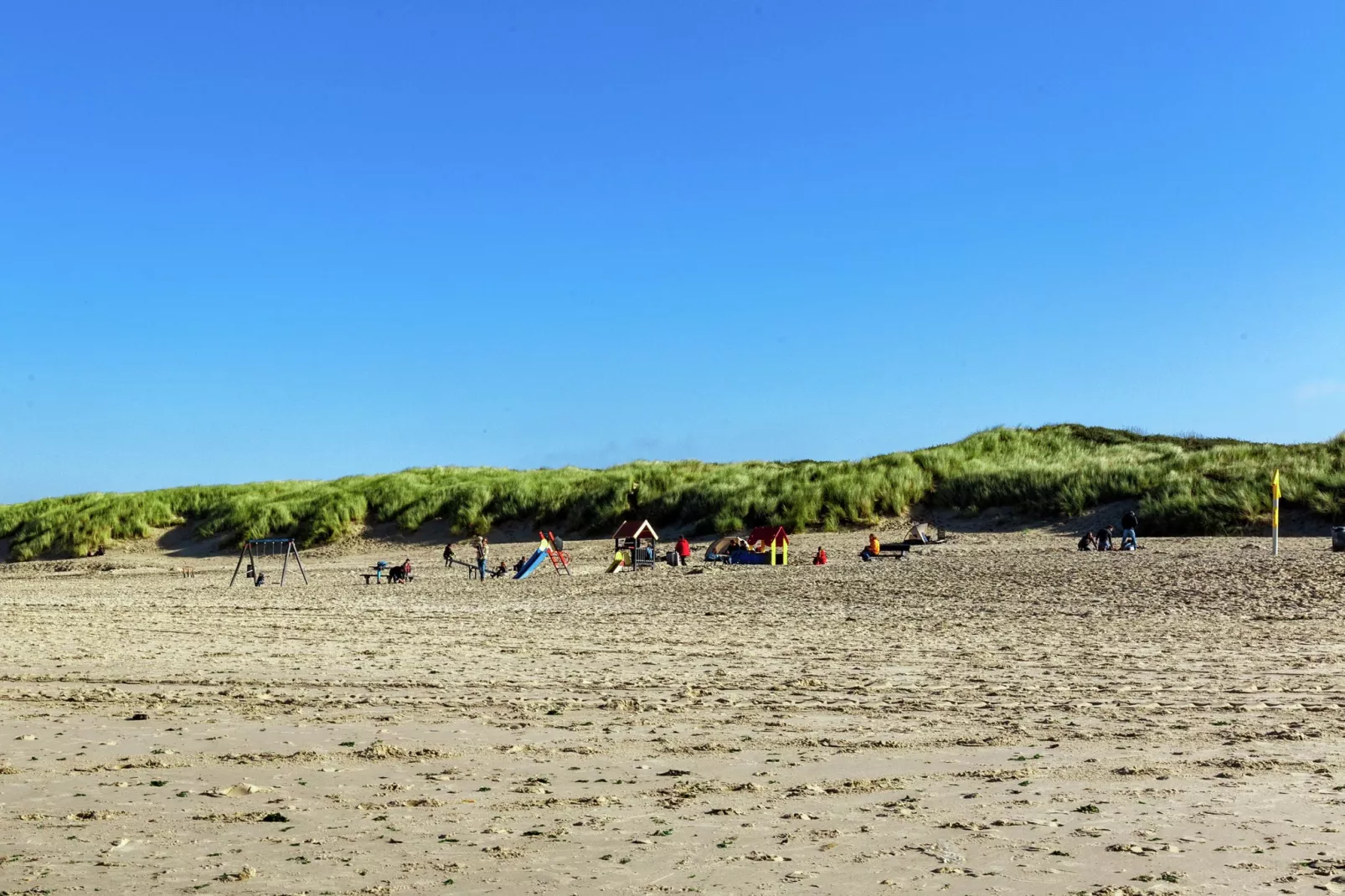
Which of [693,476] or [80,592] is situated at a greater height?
[693,476]

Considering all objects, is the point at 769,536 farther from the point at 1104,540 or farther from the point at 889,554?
the point at 1104,540

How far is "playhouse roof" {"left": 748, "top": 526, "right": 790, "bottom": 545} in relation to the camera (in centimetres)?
2323

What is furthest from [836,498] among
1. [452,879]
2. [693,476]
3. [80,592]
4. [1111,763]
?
[452,879]

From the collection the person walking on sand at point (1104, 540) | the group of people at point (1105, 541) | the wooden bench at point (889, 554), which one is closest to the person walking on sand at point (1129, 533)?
the group of people at point (1105, 541)

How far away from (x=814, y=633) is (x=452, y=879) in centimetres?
868

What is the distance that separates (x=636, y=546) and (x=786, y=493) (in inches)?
349

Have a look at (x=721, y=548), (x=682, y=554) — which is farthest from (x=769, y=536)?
(x=682, y=554)

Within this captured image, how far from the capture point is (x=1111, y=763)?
6.62 m

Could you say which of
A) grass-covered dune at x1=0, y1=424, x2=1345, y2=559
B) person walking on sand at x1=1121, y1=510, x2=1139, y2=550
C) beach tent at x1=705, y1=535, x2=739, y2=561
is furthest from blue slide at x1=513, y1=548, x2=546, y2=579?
person walking on sand at x1=1121, y1=510, x2=1139, y2=550

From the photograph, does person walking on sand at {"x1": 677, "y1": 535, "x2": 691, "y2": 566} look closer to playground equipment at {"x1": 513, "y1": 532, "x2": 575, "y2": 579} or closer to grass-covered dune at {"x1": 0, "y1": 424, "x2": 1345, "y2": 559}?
playground equipment at {"x1": 513, "y1": 532, "x2": 575, "y2": 579}

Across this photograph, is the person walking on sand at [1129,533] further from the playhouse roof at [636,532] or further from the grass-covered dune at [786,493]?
the playhouse roof at [636,532]

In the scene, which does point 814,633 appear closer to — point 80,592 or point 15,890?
point 15,890

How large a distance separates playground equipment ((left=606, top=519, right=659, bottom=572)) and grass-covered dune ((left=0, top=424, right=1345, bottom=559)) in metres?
6.23

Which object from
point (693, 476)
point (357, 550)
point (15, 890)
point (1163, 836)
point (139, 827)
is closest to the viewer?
point (15, 890)
